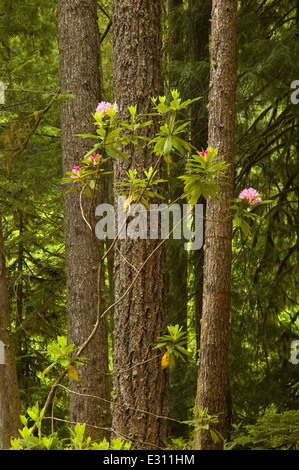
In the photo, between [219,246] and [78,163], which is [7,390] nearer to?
[78,163]

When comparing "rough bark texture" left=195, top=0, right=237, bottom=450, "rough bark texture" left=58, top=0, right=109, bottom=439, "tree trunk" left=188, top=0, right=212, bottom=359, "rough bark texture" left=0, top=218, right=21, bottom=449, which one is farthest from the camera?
"tree trunk" left=188, top=0, right=212, bottom=359

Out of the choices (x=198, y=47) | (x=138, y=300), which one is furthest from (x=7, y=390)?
(x=198, y=47)

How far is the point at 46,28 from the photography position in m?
8.06

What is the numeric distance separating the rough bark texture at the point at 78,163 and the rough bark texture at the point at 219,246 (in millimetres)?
2371

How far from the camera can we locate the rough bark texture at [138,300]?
3.78 m

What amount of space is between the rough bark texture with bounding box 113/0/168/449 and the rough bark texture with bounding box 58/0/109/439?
2.11 metres

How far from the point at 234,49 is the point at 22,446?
283 cm

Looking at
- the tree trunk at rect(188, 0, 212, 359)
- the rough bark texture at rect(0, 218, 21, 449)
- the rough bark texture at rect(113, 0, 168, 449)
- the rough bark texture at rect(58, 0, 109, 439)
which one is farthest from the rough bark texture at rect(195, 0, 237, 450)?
the rough bark texture at rect(0, 218, 21, 449)

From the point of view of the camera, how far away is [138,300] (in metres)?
3.80

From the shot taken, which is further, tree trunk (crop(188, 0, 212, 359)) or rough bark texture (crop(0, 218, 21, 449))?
tree trunk (crop(188, 0, 212, 359))

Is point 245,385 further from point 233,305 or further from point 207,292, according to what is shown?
point 207,292

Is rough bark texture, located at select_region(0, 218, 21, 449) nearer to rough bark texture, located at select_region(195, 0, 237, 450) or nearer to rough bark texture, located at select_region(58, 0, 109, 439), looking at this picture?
rough bark texture, located at select_region(58, 0, 109, 439)

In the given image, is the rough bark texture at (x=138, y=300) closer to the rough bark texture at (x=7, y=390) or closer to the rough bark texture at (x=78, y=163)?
the rough bark texture at (x=78, y=163)

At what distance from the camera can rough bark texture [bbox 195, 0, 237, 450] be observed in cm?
368
